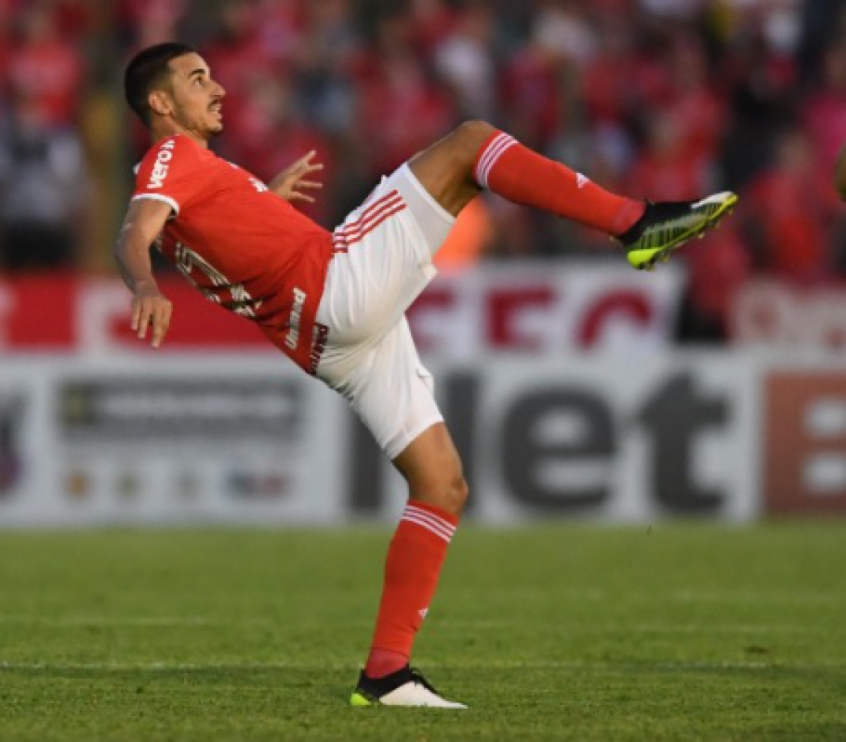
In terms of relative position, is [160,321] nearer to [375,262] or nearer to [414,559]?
[375,262]

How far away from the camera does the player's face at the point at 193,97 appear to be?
693 cm

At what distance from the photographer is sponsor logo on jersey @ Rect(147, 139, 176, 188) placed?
21.5 feet

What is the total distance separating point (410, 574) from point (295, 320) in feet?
2.79

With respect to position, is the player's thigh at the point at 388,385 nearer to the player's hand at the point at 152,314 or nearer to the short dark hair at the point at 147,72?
the player's hand at the point at 152,314

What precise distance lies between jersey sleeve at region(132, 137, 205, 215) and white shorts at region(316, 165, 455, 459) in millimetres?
479

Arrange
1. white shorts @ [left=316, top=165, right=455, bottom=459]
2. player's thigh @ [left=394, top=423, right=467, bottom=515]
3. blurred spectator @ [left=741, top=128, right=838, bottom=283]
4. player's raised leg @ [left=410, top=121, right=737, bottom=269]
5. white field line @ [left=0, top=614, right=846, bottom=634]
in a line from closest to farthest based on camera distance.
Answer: player's raised leg @ [left=410, top=121, right=737, bottom=269] → white shorts @ [left=316, top=165, right=455, bottom=459] → player's thigh @ [left=394, top=423, right=467, bottom=515] → white field line @ [left=0, top=614, right=846, bottom=634] → blurred spectator @ [left=741, top=128, right=838, bottom=283]

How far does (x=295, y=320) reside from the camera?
6.74 meters

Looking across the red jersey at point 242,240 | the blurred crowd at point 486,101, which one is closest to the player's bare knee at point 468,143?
the red jersey at point 242,240

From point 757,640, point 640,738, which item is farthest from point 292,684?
point 757,640

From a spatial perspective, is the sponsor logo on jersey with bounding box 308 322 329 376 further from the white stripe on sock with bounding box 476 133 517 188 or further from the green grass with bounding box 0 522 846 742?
the green grass with bounding box 0 522 846 742

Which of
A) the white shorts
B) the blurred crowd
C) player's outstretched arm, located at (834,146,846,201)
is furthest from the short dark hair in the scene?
the blurred crowd

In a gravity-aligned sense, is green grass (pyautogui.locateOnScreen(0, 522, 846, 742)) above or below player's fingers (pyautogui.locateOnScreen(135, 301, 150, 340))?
below

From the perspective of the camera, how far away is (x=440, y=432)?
6.78 metres

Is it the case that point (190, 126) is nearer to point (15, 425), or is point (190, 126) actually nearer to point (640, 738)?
point (640, 738)
